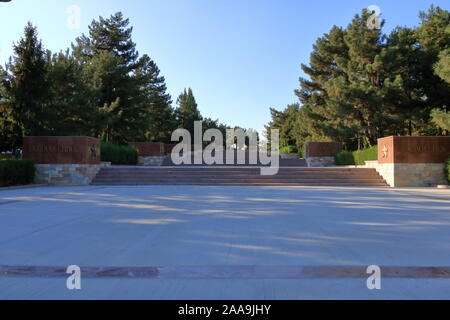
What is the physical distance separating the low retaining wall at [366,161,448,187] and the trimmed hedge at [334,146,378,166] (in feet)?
9.20

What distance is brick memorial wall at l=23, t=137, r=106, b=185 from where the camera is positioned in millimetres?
14852

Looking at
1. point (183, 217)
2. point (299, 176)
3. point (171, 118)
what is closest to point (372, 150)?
point (299, 176)

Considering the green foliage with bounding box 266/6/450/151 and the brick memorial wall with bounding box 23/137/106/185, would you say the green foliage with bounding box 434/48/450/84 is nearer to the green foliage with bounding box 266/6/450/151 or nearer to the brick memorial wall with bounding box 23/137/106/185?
the green foliage with bounding box 266/6/450/151

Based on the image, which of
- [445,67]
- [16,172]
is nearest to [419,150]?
[445,67]

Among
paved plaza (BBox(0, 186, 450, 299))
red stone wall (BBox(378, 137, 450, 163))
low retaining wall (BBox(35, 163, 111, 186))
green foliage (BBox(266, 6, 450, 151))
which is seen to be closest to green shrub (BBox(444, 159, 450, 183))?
red stone wall (BBox(378, 137, 450, 163))

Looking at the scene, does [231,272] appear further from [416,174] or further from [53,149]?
[53,149]

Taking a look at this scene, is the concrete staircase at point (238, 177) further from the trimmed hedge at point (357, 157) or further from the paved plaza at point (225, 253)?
the paved plaza at point (225, 253)

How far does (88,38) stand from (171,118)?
515 inches

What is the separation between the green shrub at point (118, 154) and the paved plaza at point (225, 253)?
14.8 metres

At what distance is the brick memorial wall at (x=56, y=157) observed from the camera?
14852 millimetres

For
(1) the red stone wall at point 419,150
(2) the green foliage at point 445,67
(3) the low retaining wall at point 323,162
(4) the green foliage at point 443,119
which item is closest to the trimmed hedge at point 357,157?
(3) the low retaining wall at point 323,162

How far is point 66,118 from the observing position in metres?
23.1

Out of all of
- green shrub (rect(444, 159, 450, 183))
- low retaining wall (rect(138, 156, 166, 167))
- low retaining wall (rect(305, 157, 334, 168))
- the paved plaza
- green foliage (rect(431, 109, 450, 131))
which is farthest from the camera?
low retaining wall (rect(138, 156, 166, 167))

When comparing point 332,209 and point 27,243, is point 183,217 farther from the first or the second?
point 332,209
